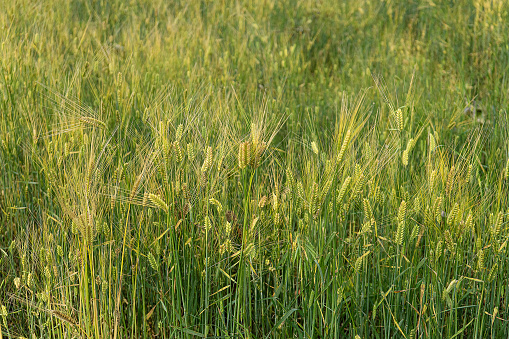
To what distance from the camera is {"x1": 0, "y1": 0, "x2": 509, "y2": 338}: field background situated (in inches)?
53.3

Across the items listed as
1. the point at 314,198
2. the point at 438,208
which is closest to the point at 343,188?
the point at 314,198

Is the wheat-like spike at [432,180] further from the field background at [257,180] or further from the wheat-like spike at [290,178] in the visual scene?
the wheat-like spike at [290,178]

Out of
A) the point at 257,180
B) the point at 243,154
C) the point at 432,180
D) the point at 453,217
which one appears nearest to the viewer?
the point at 243,154

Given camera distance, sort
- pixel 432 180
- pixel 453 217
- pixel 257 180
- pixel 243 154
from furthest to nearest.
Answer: pixel 257 180 < pixel 432 180 < pixel 453 217 < pixel 243 154

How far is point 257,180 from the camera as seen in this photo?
1.58 meters

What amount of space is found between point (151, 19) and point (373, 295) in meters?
3.21

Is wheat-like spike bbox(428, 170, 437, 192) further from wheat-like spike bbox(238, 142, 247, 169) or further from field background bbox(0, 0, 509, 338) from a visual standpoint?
wheat-like spike bbox(238, 142, 247, 169)

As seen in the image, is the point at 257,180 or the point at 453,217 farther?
the point at 257,180

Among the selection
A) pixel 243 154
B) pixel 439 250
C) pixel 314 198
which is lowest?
pixel 439 250

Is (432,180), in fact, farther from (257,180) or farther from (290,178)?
(257,180)

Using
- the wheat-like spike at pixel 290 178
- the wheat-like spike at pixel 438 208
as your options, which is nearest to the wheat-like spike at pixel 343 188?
the wheat-like spike at pixel 290 178

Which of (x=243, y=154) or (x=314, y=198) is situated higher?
(x=243, y=154)

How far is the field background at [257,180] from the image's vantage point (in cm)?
135

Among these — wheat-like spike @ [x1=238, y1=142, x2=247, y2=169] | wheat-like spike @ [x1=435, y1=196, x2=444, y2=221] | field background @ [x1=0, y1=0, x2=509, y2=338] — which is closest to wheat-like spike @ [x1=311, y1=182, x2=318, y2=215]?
field background @ [x1=0, y1=0, x2=509, y2=338]
